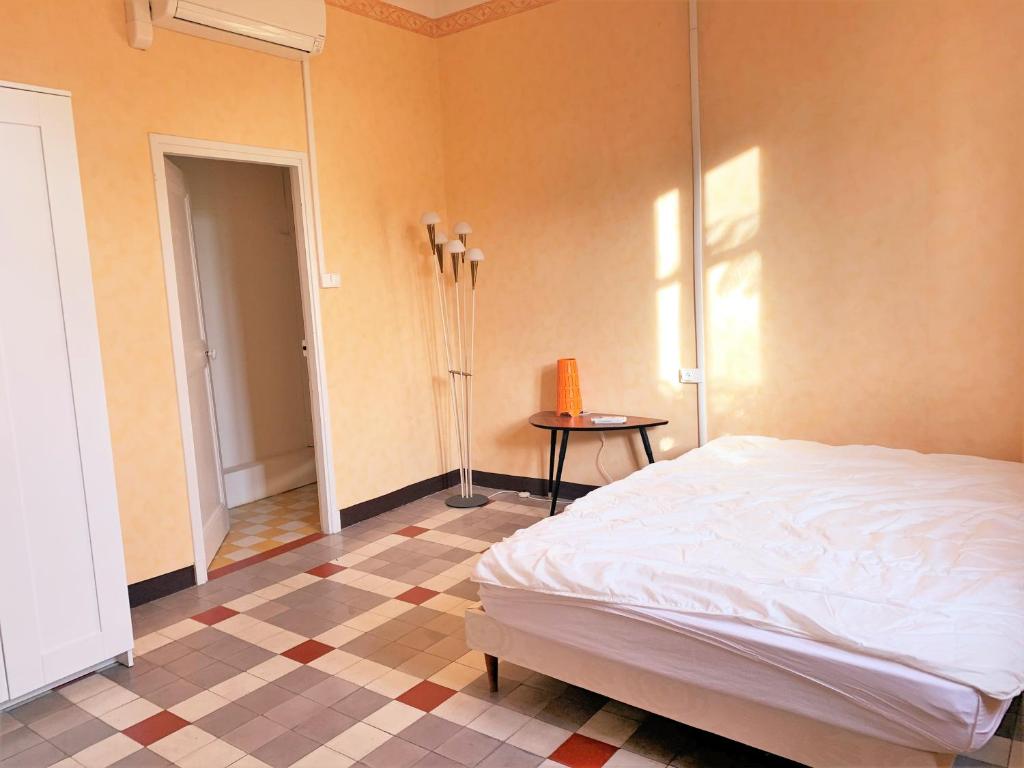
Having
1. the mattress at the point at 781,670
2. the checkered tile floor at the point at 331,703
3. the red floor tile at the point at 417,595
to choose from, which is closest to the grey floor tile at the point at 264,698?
the checkered tile floor at the point at 331,703

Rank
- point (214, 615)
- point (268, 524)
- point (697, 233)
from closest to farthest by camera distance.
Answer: point (214, 615), point (697, 233), point (268, 524)

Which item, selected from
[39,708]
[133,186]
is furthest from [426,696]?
[133,186]

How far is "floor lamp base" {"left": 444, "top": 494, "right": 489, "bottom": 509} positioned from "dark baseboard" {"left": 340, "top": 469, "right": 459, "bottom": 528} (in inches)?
8.1

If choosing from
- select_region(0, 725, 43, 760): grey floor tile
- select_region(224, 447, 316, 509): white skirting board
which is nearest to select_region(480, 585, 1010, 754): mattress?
select_region(0, 725, 43, 760): grey floor tile

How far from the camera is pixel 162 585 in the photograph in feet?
11.9

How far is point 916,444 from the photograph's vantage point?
3.63m

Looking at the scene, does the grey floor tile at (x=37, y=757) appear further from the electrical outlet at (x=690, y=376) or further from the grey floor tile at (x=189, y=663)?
the electrical outlet at (x=690, y=376)

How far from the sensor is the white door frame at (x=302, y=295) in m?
3.61

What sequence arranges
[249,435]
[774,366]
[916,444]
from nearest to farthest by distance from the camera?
[916,444]
[774,366]
[249,435]

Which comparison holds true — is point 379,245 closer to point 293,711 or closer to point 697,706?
point 293,711

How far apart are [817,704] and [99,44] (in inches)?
146

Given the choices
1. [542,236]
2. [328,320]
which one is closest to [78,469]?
[328,320]

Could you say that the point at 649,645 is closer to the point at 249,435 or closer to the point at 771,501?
the point at 771,501

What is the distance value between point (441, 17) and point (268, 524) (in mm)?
3451
